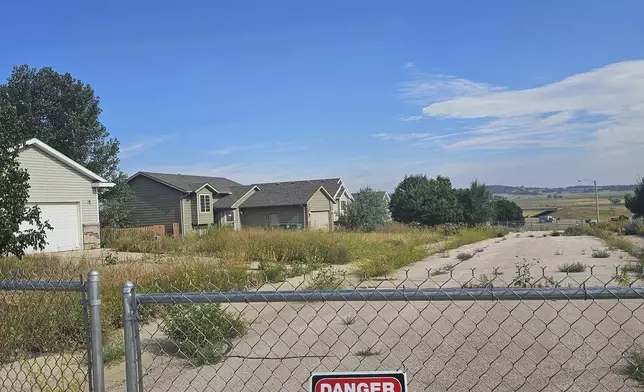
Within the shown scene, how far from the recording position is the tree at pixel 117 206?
1374 inches

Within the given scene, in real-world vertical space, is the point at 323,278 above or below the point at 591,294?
below

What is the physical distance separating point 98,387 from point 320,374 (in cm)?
131

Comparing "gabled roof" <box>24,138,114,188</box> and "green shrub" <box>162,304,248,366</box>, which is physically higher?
"gabled roof" <box>24,138,114,188</box>

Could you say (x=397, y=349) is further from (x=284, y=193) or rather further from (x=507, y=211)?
(x=507, y=211)

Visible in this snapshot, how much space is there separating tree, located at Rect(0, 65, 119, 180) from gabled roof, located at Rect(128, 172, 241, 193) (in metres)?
5.82

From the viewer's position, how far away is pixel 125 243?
26281mm

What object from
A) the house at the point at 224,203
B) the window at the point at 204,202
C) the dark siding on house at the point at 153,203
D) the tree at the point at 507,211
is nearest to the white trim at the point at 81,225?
the house at the point at 224,203

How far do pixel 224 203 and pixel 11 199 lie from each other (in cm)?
3625

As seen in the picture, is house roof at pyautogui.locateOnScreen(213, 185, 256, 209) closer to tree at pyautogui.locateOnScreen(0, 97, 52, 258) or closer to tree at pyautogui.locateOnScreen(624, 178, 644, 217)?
tree at pyautogui.locateOnScreen(0, 97, 52, 258)

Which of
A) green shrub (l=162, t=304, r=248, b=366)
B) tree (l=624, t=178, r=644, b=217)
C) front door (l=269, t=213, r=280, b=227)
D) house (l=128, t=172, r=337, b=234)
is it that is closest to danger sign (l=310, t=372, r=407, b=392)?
green shrub (l=162, t=304, r=248, b=366)

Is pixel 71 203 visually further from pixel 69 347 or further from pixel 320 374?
pixel 320 374

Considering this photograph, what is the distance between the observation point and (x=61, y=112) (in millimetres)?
35125

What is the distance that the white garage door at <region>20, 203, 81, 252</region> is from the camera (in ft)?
78.7

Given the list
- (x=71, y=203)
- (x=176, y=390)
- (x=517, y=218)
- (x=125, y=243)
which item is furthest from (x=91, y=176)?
(x=517, y=218)
